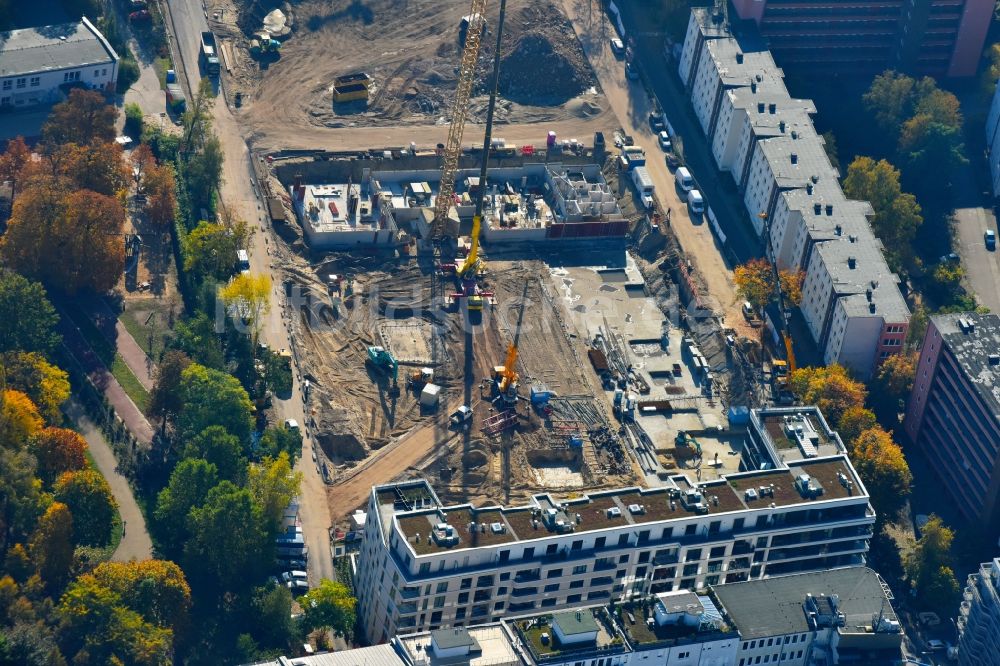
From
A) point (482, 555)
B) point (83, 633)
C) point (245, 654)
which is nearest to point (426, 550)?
point (482, 555)

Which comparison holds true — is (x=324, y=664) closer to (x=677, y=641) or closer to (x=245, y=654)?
(x=245, y=654)

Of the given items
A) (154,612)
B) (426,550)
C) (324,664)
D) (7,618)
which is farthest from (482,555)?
(7,618)

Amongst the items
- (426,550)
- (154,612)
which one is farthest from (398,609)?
(154,612)

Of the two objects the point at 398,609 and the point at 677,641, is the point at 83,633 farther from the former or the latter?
the point at 677,641

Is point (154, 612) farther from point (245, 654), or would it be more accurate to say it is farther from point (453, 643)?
point (453, 643)

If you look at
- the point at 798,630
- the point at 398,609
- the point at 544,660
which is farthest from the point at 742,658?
the point at 398,609
